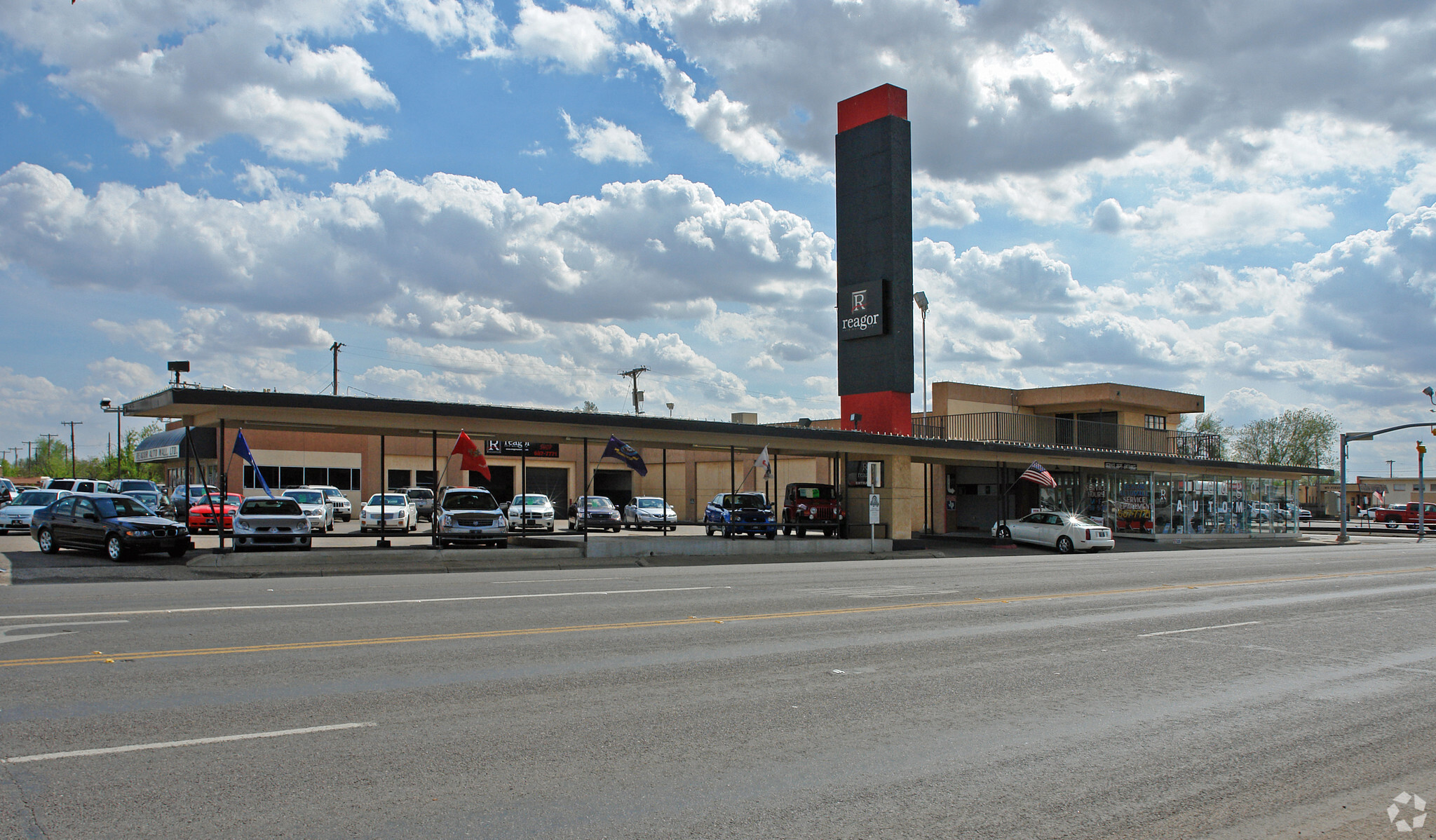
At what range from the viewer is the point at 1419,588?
19.2 metres

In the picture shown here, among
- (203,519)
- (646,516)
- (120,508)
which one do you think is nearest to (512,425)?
(120,508)

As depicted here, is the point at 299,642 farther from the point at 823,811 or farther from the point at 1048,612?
the point at 1048,612

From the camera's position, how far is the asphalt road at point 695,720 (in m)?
5.19

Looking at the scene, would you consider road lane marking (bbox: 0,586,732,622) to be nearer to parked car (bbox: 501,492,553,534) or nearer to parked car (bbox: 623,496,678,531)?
parked car (bbox: 501,492,553,534)

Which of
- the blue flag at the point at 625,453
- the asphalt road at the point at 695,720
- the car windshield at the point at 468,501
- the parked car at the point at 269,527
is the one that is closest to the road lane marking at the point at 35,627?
the asphalt road at the point at 695,720

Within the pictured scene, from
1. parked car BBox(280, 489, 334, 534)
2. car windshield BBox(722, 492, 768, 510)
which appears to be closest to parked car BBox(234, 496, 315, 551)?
parked car BBox(280, 489, 334, 534)

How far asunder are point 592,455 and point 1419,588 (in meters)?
46.1

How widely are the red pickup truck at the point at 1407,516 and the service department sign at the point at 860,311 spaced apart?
42.5 meters

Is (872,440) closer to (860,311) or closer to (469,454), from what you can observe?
(860,311)

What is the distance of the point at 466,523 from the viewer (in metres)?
24.7

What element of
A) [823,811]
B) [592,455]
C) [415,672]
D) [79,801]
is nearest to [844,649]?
[415,672]

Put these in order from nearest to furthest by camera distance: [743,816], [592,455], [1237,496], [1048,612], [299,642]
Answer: [743,816] → [299,642] → [1048,612] → [1237,496] → [592,455]

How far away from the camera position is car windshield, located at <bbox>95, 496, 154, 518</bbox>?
21906 mm

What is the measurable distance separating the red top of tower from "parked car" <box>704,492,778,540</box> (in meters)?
17.3
